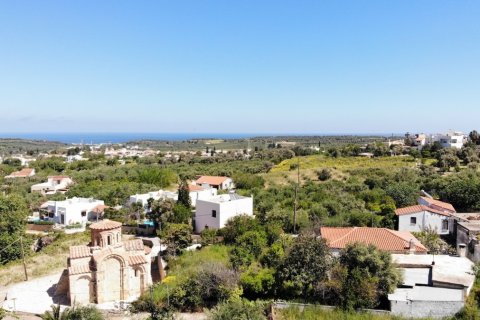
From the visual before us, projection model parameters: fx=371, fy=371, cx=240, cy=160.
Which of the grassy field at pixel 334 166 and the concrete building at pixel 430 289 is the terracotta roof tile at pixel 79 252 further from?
the grassy field at pixel 334 166

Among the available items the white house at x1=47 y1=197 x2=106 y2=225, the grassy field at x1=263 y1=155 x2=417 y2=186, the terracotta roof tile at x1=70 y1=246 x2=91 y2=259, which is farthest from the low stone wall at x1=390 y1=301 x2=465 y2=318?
the white house at x1=47 y1=197 x2=106 y2=225

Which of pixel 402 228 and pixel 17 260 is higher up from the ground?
pixel 402 228

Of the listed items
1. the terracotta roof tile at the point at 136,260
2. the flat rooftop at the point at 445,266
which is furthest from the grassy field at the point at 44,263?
the flat rooftop at the point at 445,266

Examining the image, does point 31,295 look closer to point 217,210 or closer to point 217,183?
point 217,210

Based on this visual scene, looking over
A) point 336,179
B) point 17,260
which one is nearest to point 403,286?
point 17,260

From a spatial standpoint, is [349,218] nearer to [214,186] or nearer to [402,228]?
[402,228]

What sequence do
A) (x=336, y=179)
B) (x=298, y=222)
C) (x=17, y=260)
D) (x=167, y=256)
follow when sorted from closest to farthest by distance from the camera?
(x=167, y=256) < (x=17, y=260) < (x=298, y=222) < (x=336, y=179)
